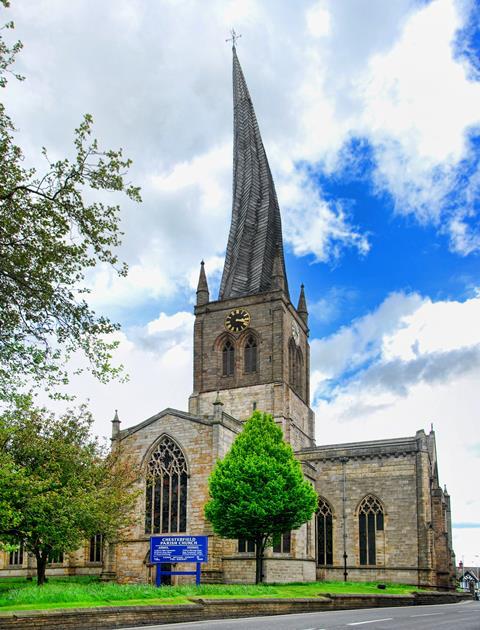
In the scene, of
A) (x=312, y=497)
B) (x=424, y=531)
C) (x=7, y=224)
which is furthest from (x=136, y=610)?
(x=424, y=531)

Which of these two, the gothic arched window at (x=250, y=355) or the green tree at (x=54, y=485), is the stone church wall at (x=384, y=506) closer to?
the gothic arched window at (x=250, y=355)

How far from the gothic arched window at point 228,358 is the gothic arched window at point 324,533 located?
12809mm

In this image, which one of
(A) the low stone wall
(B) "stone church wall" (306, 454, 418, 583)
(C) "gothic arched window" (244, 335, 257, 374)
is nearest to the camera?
(A) the low stone wall

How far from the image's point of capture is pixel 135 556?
135 ft

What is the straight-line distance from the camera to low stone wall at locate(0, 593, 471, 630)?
1470cm

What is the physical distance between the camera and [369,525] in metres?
46.7

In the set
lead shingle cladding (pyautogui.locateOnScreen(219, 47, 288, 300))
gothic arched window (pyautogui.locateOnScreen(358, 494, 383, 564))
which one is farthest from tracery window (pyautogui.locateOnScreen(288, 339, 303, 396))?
gothic arched window (pyautogui.locateOnScreen(358, 494, 383, 564))

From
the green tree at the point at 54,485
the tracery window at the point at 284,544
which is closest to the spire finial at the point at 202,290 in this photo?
the tracery window at the point at 284,544

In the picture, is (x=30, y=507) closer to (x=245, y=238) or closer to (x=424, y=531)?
(x=424, y=531)

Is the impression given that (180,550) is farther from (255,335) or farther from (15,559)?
(15,559)

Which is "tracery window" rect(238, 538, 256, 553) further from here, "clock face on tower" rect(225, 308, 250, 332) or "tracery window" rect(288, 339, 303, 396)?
→ "clock face on tower" rect(225, 308, 250, 332)

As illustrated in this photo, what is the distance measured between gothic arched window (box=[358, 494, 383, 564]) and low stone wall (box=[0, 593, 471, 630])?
678 inches

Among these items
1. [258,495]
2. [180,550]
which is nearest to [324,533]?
[258,495]

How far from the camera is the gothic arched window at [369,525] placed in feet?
151
